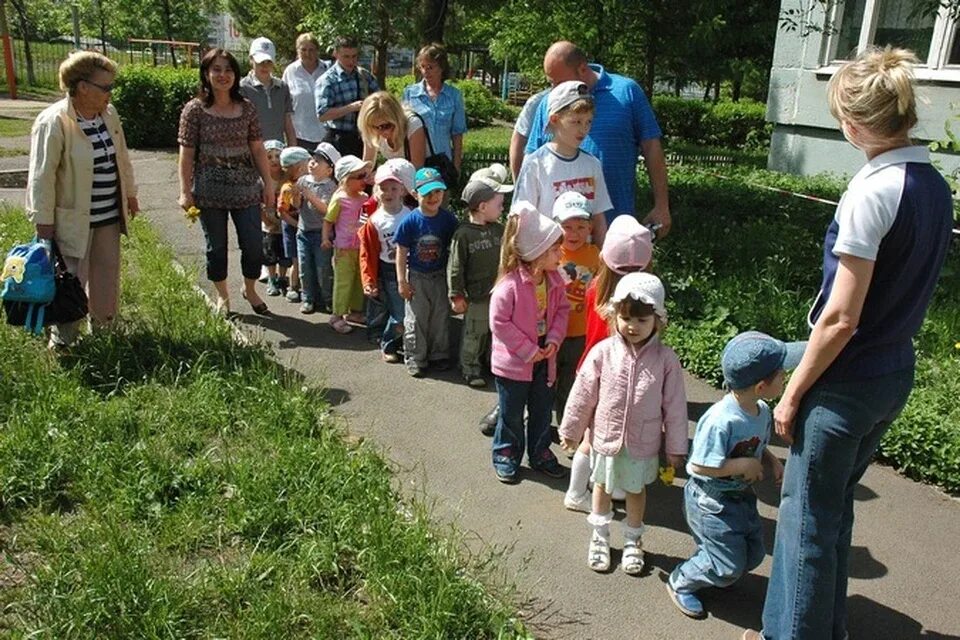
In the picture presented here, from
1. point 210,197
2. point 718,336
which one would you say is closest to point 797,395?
point 718,336

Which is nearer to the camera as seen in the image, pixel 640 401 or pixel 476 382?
pixel 640 401

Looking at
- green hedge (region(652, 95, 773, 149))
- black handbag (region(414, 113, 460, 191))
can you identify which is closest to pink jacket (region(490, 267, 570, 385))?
black handbag (region(414, 113, 460, 191))

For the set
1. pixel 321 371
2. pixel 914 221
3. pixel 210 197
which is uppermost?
pixel 914 221

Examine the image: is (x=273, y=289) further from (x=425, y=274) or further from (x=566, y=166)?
(x=566, y=166)

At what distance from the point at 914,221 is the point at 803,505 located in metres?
0.94

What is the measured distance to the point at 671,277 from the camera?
6453 mm

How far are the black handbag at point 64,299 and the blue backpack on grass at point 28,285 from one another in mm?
51

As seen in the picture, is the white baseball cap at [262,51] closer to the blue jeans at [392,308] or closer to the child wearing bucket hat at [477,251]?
the blue jeans at [392,308]

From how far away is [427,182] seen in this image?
527 centimetres

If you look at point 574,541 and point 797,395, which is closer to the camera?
point 797,395

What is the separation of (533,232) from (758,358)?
4.29 feet

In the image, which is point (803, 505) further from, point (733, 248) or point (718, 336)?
point (733, 248)

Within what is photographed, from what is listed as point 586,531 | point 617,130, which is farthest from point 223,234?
point 586,531

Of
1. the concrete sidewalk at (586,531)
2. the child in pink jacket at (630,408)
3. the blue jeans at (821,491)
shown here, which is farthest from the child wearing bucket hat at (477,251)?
the blue jeans at (821,491)
